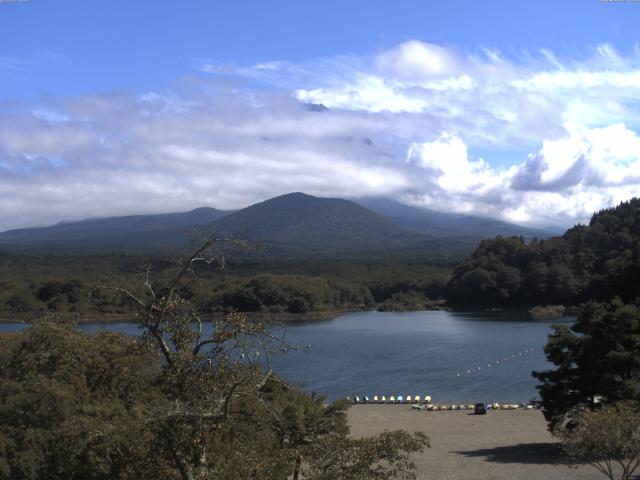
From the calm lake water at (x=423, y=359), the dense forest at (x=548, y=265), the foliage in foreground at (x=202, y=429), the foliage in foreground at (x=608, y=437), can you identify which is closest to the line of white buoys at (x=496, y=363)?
the calm lake water at (x=423, y=359)

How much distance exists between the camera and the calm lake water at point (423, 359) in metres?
27.8

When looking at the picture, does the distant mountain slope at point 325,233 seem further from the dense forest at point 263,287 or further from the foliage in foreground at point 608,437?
the foliage in foreground at point 608,437

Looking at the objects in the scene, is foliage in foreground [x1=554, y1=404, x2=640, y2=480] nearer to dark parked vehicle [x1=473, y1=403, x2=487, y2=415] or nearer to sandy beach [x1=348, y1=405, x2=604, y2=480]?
sandy beach [x1=348, y1=405, x2=604, y2=480]

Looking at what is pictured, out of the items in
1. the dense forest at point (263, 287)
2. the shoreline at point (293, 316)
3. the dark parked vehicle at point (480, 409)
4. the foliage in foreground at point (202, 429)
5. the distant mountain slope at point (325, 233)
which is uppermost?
the distant mountain slope at point (325, 233)

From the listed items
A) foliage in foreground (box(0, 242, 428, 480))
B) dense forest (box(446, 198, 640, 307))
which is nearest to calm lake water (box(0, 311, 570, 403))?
dense forest (box(446, 198, 640, 307))

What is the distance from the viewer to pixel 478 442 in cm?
1770

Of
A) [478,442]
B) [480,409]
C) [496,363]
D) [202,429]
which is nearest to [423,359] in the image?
[496,363]

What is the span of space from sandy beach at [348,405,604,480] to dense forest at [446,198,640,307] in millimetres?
38563

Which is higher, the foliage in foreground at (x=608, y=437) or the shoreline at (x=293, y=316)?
the foliage in foreground at (x=608, y=437)

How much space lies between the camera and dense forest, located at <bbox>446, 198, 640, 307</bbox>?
200ft

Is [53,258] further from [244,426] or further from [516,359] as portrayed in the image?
[244,426]

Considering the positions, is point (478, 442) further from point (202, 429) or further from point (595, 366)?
point (202, 429)

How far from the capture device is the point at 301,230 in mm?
186375

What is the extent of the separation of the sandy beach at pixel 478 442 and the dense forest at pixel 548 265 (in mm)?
38563
